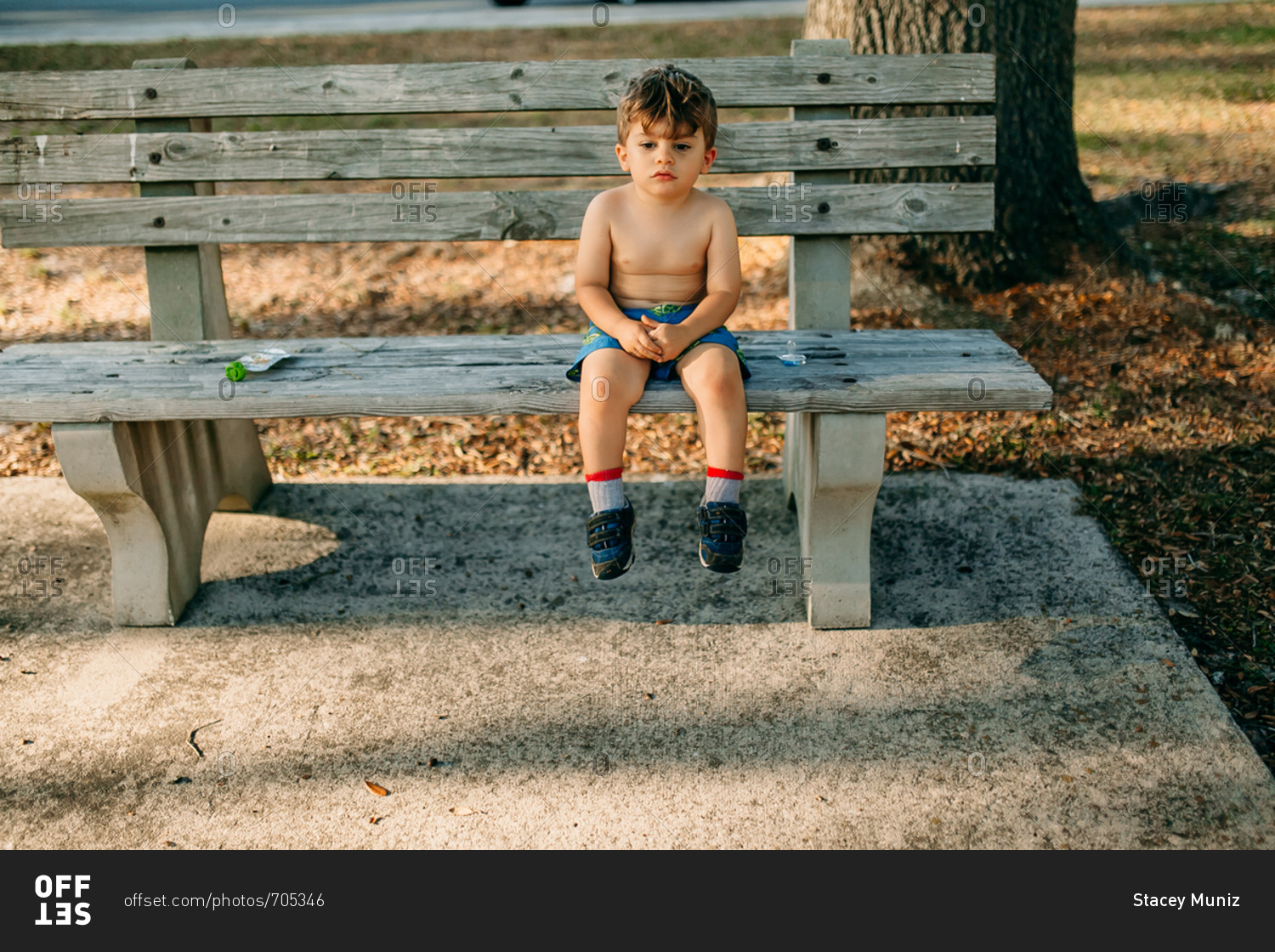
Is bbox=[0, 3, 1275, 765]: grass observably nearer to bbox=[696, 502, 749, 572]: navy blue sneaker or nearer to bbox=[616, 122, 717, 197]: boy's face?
bbox=[696, 502, 749, 572]: navy blue sneaker

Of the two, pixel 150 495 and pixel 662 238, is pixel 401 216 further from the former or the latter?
pixel 150 495

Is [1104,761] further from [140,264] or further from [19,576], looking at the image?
[140,264]

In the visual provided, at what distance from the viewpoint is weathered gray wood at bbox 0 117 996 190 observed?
3457 mm

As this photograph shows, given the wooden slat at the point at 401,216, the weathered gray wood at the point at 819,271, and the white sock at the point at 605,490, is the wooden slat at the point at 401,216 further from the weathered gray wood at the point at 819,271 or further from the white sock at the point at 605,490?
the white sock at the point at 605,490

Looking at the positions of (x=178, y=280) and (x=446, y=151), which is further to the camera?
(x=178, y=280)

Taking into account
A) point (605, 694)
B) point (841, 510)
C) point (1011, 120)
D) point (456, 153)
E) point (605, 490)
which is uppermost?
point (1011, 120)

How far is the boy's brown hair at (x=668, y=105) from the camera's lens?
110 inches

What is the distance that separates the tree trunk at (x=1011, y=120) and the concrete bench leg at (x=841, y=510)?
76.7 inches

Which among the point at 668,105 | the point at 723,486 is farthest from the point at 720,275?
the point at 723,486

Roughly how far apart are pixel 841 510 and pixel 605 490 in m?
0.72

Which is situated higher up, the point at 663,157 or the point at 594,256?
the point at 663,157

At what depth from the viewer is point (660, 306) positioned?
3047 mm

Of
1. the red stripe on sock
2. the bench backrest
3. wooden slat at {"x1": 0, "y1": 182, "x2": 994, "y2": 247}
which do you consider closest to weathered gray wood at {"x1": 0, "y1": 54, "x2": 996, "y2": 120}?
the bench backrest

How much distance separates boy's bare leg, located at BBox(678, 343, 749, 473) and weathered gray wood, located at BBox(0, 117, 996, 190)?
0.91 m
